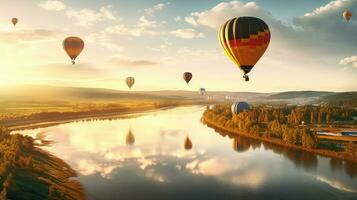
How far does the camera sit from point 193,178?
55625 millimetres

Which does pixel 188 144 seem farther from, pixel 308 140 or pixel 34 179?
pixel 34 179

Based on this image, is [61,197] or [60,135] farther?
[60,135]

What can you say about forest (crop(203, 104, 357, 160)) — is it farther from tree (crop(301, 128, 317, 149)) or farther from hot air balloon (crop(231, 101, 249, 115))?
hot air balloon (crop(231, 101, 249, 115))

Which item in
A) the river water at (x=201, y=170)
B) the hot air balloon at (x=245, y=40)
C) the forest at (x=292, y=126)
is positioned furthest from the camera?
the forest at (x=292, y=126)

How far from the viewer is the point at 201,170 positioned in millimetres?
60750

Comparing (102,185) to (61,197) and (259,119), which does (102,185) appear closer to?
(61,197)

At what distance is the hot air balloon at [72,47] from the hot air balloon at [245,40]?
141 feet

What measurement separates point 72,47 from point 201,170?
50473 millimetres

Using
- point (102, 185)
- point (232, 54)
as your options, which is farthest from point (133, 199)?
point (232, 54)

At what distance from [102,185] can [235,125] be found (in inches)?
2659

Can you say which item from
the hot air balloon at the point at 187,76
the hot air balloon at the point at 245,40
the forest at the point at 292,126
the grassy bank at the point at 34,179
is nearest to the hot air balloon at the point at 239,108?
the forest at the point at 292,126

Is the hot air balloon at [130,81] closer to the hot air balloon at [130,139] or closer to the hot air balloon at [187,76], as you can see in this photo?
the hot air balloon at [187,76]

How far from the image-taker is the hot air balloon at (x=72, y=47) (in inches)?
3578

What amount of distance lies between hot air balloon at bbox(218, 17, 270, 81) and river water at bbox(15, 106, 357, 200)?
1779 centimetres
